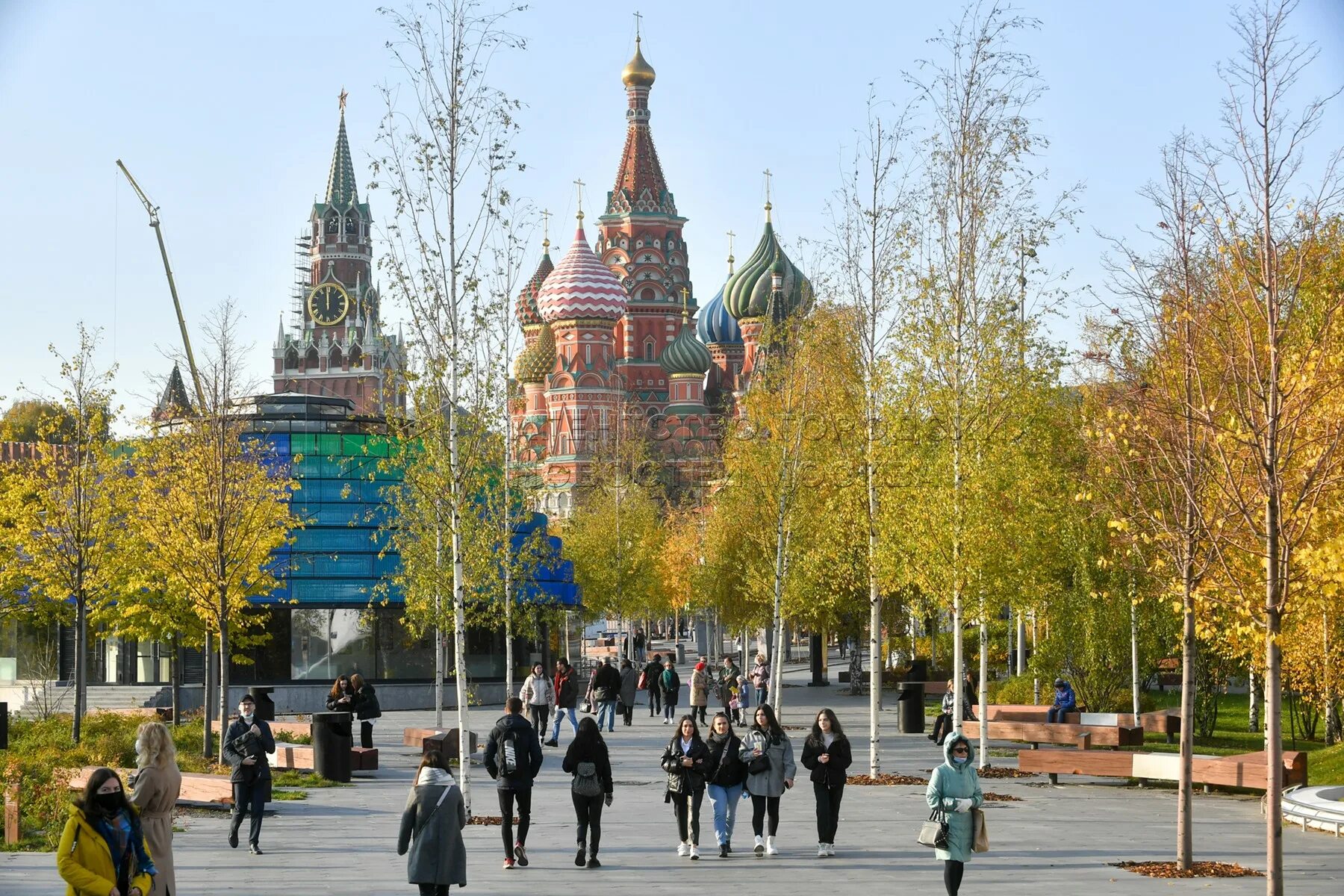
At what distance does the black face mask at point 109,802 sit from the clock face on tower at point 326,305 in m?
159

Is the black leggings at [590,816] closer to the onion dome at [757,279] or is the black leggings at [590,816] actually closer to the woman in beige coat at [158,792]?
the woman in beige coat at [158,792]

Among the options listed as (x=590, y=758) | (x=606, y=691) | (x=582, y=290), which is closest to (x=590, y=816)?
(x=590, y=758)

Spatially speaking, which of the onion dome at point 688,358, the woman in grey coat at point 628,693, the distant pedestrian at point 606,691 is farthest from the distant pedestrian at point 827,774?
the onion dome at point 688,358

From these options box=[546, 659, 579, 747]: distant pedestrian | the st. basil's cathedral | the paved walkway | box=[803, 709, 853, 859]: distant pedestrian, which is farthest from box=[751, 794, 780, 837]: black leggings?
the st. basil's cathedral

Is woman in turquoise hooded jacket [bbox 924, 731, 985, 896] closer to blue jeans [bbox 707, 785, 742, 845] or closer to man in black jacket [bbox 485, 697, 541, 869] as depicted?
blue jeans [bbox 707, 785, 742, 845]

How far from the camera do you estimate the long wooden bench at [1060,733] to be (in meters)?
26.4

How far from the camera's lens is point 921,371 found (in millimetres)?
23141

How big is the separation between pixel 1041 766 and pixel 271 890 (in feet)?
40.3

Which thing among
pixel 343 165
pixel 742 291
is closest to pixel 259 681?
pixel 742 291

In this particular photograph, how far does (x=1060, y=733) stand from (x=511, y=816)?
1457 cm

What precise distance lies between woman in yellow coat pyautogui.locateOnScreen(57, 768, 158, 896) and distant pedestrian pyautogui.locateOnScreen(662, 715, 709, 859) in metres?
6.63

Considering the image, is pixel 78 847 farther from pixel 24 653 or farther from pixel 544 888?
pixel 24 653

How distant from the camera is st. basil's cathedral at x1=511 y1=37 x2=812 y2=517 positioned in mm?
101250

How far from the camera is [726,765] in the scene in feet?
50.7
